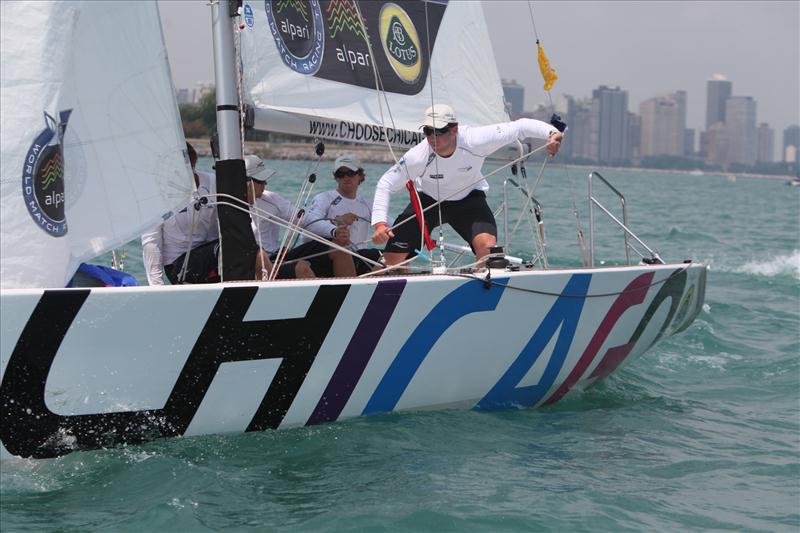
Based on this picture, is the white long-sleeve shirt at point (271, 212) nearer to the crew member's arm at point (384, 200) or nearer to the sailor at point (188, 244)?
the sailor at point (188, 244)

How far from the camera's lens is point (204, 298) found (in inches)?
142

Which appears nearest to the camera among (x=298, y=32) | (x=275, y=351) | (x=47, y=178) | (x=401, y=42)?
(x=47, y=178)

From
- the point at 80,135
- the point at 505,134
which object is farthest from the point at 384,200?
the point at 80,135

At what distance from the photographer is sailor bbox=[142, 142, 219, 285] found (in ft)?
15.4

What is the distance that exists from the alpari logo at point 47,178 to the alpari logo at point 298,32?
1.45 m

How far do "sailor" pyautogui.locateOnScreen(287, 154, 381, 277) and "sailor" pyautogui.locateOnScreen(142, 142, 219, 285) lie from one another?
55 centimetres

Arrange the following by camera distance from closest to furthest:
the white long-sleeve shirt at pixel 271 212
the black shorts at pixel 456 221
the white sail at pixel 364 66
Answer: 1. the white sail at pixel 364 66
2. the black shorts at pixel 456 221
3. the white long-sleeve shirt at pixel 271 212

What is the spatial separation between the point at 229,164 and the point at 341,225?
3.73 feet

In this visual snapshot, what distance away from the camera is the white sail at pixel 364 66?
15.3 feet

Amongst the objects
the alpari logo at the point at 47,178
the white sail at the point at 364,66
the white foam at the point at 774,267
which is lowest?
the white foam at the point at 774,267

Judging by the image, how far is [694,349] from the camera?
7.06 m

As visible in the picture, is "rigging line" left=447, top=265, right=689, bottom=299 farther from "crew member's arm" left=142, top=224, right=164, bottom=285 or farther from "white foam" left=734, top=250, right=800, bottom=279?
"white foam" left=734, top=250, right=800, bottom=279

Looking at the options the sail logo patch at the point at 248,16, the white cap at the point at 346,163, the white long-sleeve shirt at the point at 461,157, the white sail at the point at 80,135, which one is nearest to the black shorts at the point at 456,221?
the white long-sleeve shirt at the point at 461,157

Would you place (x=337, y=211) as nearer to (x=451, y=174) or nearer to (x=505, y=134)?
(x=451, y=174)
